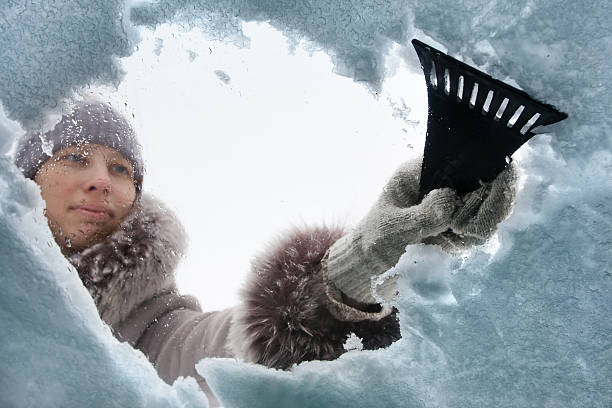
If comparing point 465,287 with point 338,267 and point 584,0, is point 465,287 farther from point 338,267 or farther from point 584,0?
point 338,267

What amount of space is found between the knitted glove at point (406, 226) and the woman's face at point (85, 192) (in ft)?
1.73

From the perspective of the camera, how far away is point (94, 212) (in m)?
1.02

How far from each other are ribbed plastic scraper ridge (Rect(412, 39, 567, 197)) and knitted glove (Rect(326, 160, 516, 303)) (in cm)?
2

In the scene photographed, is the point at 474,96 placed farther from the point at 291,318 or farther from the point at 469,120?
the point at 291,318

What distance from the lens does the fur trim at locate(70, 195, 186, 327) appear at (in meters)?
1.08

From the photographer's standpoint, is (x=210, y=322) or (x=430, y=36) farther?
(x=210, y=322)

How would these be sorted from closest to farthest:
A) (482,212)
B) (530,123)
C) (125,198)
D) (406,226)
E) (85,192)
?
(530,123)
(482,212)
(406,226)
(85,192)
(125,198)

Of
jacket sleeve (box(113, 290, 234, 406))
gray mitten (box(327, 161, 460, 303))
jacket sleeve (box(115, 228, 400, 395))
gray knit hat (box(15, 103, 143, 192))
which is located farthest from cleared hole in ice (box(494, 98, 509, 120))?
jacket sleeve (box(113, 290, 234, 406))

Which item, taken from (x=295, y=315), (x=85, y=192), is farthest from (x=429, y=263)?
(x=85, y=192)

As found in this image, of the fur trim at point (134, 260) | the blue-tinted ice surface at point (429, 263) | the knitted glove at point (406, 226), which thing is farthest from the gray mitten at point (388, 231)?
the fur trim at point (134, 260)

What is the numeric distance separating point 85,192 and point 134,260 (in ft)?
0.75

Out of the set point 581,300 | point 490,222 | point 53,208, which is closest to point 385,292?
point 490,222

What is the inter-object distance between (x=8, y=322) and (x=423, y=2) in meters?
0.53

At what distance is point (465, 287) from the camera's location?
45 centimetres
